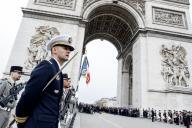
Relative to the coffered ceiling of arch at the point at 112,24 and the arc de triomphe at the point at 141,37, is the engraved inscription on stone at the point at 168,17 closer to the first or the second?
the arc de triomphe at the point at 141,37

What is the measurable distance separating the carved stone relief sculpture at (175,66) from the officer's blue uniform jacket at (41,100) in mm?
14471

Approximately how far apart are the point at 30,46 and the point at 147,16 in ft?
33.8

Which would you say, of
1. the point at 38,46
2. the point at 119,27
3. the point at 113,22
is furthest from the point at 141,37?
the point at 38,46

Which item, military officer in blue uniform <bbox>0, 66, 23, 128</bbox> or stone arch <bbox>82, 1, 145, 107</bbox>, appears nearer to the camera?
military officer in blue uniform <bbox>0, 66, 23, 128</bbox>

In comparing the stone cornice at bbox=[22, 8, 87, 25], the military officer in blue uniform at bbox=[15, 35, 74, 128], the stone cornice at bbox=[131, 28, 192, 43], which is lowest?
the military officer in blue uniform at bbox=[15, 35, 74, 128]

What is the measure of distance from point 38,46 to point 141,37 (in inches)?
334

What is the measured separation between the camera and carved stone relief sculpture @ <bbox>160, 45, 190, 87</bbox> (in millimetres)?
14727

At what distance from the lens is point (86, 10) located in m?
16.1

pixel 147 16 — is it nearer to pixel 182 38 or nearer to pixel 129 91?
pixel 182 38

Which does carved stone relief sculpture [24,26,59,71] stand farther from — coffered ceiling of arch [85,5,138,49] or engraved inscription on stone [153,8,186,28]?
engraved inscription on stone [153,8,186,28]

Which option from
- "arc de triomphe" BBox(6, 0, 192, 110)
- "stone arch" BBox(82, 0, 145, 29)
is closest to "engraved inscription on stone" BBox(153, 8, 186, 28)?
"arc de triomphe" BBox(6, 0, 192, 110)

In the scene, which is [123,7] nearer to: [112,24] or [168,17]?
[112,24]

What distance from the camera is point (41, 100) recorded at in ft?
4.23

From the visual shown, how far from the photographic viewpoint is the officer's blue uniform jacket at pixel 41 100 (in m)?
1.21
